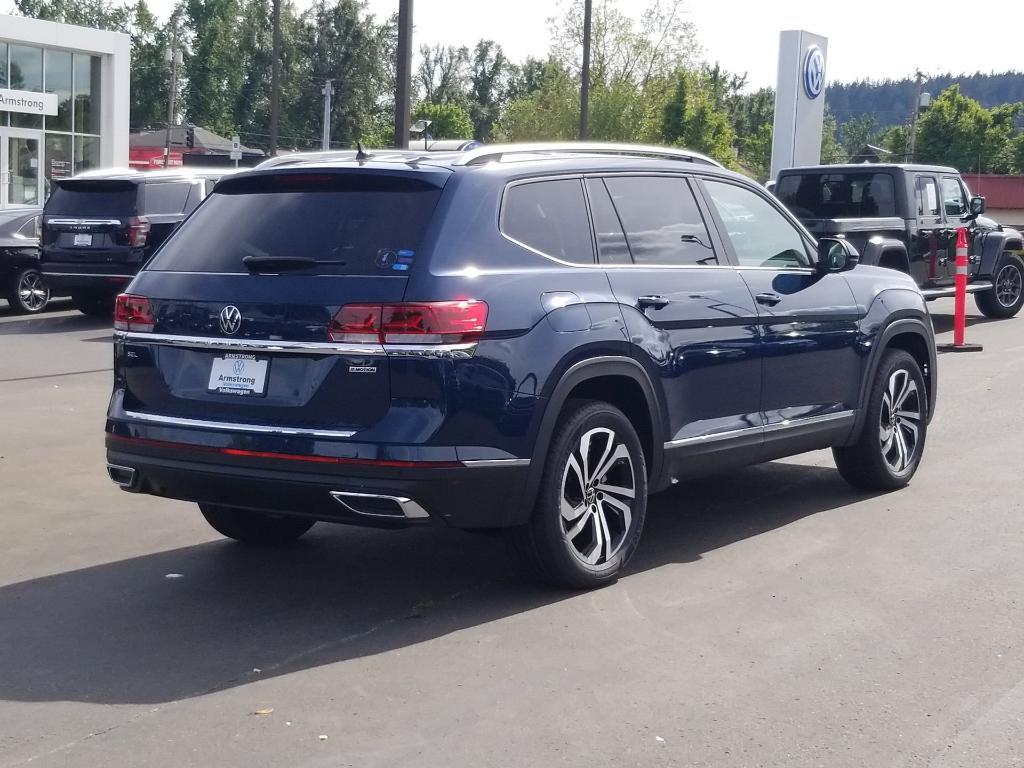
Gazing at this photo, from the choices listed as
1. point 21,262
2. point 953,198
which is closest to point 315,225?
point 953,198

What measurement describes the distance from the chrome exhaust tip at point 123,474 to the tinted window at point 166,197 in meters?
12.8

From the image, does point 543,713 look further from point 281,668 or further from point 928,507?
point 928,507

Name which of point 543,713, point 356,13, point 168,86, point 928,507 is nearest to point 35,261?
point 928,507

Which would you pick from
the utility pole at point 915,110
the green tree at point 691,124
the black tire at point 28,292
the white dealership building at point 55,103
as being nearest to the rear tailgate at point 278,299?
the black tire at point 28,292

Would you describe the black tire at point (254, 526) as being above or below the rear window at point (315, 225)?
below

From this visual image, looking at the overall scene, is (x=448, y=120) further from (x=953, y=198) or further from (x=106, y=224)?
(x=953, y=198)

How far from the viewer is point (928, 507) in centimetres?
761

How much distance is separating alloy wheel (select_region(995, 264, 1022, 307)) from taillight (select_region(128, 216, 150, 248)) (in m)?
11.5

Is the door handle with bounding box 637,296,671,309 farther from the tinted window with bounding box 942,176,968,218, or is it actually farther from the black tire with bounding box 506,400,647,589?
the tinted window with bounding box 942,176,968,218

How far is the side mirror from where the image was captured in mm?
7312

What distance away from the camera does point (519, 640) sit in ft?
17.2

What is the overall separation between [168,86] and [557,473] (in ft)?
328

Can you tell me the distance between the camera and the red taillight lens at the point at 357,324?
5.16 m

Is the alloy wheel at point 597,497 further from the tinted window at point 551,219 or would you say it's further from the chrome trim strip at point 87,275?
the chrome trim strip at point 87,275
